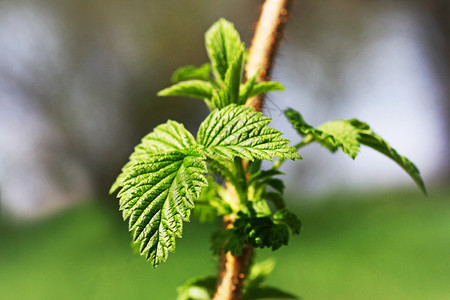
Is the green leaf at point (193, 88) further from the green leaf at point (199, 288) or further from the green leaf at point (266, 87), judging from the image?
the green leaf at point (199, 288)

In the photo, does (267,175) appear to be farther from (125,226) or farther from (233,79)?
(125,226)

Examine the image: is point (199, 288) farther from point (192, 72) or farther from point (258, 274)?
point (192, 72)

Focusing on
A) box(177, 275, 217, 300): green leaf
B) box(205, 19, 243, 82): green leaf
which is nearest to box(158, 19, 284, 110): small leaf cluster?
box(205, 19, 243, 82): green leaf

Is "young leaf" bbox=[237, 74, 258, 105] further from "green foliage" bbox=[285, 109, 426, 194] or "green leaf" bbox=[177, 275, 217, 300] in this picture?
"green leaf" bbox=[177, 275, 217, 300]

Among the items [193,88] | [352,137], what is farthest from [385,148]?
[193,88]

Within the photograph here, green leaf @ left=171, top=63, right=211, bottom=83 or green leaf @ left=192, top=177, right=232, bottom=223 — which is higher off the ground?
green leaf @ left=171, top=63, right=211, bottom=83
